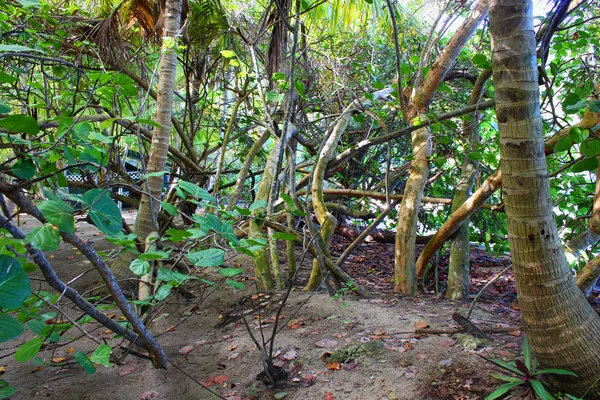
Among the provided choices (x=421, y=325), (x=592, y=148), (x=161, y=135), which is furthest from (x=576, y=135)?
(x=161, y=135)

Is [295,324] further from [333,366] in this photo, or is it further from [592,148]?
[592,148]

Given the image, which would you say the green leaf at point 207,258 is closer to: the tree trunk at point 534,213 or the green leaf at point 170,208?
the green leaf at point 170,208

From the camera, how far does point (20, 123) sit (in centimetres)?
138

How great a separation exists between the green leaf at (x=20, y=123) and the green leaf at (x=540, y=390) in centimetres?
213

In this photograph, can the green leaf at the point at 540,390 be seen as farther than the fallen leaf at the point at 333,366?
No

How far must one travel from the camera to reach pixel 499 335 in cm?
271

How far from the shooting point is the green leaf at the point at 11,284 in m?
1.17

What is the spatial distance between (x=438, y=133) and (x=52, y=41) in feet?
12.5

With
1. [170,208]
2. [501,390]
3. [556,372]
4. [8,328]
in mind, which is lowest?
[501,390]

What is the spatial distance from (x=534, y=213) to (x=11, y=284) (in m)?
1.86

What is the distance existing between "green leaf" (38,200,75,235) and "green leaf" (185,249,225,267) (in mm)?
466

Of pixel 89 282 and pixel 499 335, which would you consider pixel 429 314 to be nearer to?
pixel 499 335

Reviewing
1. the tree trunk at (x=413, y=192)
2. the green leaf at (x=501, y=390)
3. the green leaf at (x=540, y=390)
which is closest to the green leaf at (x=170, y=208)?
the green leaf at (x=501, y=390)

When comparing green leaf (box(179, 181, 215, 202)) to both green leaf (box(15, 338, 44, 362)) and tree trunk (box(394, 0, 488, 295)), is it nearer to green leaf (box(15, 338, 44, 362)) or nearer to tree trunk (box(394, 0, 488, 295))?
green leaf (box(15, 338, 44, 362))
